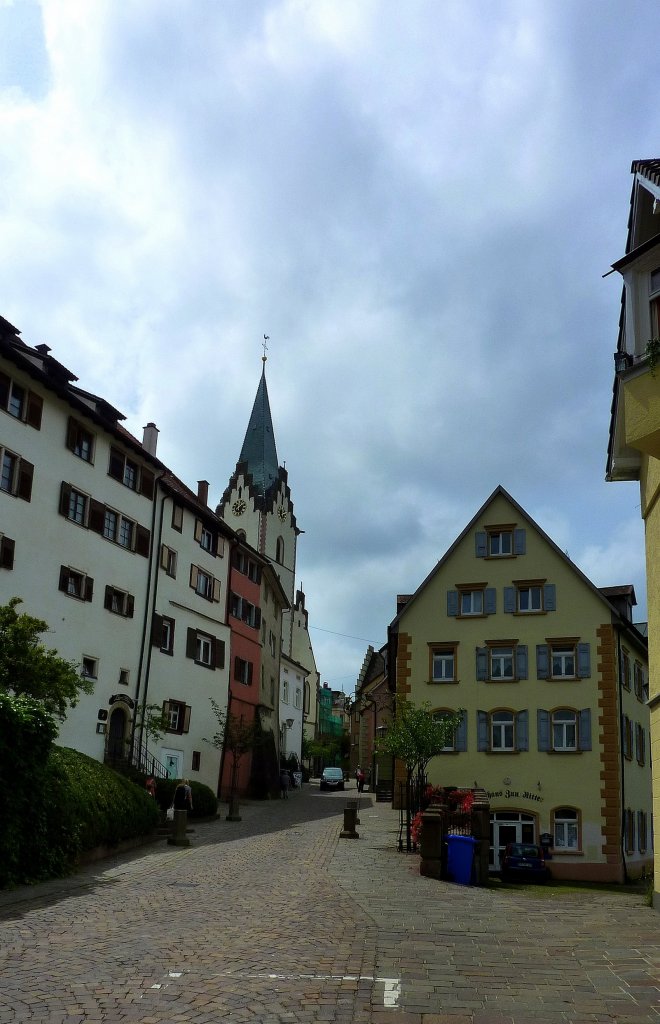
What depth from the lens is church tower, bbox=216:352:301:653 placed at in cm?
9306

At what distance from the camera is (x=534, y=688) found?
34.4 metres

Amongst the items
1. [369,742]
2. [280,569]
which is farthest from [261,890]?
[280,569]

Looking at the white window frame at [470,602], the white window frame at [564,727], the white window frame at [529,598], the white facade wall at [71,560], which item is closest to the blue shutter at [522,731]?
the white window frame at [564,727]

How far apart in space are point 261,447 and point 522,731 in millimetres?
67725

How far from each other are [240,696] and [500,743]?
665 inches

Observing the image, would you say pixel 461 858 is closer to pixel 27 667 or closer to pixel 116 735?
pixel 27 667

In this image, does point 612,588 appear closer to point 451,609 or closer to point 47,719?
point 451,609

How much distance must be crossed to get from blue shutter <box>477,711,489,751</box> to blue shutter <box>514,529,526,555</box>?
605cm

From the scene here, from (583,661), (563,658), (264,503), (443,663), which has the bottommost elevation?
(443,663)

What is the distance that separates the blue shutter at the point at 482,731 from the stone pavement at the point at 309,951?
14.5m

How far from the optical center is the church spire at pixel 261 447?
95625 millimetres

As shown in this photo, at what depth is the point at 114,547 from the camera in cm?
3438

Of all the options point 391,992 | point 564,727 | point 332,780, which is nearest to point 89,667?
point 564,727

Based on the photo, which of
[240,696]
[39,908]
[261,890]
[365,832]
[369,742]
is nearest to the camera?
[39,908]
